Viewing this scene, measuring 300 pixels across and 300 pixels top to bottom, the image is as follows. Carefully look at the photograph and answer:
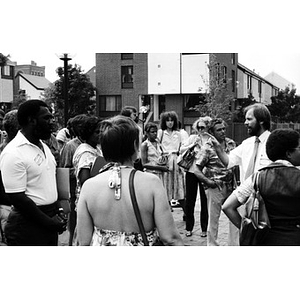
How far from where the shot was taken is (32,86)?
13750mm

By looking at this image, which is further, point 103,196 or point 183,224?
point 183,224

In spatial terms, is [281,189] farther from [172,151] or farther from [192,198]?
[172,151]

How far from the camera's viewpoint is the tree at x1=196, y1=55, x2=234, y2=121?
25.3 meters

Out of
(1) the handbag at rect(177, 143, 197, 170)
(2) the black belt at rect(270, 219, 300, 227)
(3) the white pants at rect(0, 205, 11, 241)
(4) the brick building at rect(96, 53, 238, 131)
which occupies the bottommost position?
(3) the white pants at rect(0, 205, 11, 241)

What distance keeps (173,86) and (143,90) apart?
1611 mm

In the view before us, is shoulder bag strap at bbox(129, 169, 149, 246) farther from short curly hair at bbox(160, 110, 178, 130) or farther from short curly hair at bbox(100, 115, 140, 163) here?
short curly hair at bbox(160, 110, 178, 130)

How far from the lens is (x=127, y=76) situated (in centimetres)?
2525

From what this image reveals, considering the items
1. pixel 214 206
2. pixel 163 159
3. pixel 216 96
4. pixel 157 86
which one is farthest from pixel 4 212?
pixel 216 96

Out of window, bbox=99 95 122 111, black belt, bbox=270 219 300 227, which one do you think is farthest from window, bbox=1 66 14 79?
window, bbox=99 95 122 111

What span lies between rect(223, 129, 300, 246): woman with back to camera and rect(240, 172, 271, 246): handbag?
3 centimetres

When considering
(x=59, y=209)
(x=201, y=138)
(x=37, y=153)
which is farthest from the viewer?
(x=201, y=138)

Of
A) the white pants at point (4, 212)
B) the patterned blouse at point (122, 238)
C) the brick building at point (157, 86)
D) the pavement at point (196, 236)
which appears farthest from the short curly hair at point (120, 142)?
the brick building at point (157, 86)
